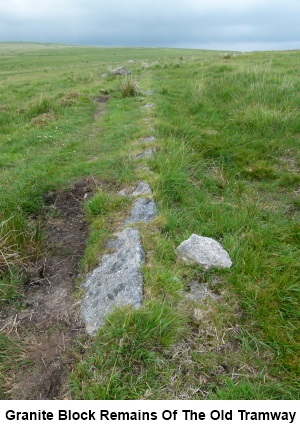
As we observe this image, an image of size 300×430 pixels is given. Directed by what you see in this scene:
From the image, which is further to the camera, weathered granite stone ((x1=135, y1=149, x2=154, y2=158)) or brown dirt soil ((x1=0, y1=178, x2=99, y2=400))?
weathered granite stone ((x1=135, y1=149, x2=154, y2=158))

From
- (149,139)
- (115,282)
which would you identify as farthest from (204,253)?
(149,139)

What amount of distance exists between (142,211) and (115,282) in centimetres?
159

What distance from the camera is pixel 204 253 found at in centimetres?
431

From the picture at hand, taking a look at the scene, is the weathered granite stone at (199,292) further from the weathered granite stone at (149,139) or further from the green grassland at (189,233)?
the weathered granite stone at (149,139)

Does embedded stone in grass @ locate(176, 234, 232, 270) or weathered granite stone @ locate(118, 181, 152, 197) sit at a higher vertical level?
weathered granite stone @ locate(118, 181, 152, 197)

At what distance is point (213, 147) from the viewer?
26.9ft

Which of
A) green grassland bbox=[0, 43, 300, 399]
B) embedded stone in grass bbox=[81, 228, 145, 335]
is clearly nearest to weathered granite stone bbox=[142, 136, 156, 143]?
green grassland bbox=[0, 43, 300, 399]

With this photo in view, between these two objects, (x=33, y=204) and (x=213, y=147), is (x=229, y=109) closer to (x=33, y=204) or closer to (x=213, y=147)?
(x=213, y=147)

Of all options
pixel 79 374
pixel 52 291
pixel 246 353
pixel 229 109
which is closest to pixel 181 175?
pixel 52 291

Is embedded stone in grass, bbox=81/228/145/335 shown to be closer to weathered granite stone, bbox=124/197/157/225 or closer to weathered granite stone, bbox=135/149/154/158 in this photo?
weathered granite stone, bbox=124/197/157/225

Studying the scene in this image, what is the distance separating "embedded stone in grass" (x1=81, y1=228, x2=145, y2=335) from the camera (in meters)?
3.69

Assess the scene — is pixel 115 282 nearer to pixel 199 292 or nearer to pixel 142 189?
pixel 199 292

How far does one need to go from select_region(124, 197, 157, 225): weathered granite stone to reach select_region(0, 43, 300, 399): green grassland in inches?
8.7

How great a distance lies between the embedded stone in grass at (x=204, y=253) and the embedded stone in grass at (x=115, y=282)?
1.82 feet
